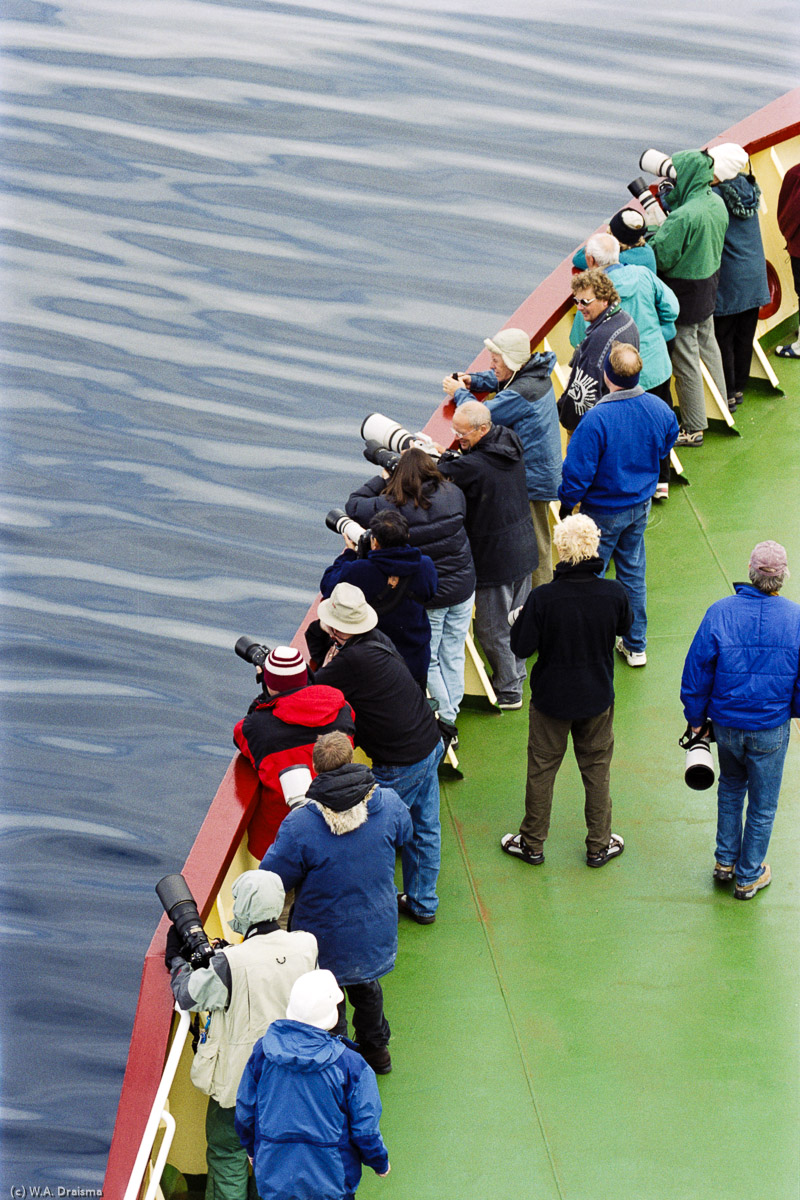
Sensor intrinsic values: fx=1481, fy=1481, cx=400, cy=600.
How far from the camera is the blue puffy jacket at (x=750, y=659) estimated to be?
5.91 metres

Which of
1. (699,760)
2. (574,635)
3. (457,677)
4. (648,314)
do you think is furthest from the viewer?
(648,314)

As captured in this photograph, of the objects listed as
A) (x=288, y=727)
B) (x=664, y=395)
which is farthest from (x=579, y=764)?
(x=664, y=395)

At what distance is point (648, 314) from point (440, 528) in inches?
84.7

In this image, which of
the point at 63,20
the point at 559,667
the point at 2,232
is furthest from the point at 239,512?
the point at 63,20

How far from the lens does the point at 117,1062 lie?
30.4 feet

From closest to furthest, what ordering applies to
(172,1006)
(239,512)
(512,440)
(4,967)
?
(172,1006)
(512,440)
(4,967)
(239,512)

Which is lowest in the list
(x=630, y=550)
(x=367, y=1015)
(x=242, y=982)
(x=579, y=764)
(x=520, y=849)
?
(x=520, y=849)

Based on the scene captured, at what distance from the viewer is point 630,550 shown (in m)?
7.49

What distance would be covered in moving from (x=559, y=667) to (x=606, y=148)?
1389cm

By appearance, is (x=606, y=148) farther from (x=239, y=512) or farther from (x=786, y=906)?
(x=786, y=906)

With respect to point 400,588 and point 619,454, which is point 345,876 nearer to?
point 400,588

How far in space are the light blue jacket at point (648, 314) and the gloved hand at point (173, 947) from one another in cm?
421

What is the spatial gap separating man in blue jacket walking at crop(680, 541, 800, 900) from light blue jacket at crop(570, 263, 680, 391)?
7.80ft

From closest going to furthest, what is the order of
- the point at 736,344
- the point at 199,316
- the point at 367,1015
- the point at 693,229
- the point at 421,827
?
the point at 367,1015, the point at 421,827, the point at 693,229, the point at 736,344, the point at 199,316
